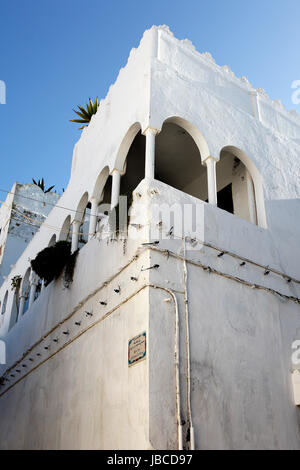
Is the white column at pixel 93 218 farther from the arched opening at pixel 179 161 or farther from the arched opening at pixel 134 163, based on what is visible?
the arched opening at pixel 179 161

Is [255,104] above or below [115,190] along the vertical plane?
above

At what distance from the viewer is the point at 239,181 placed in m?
9.77

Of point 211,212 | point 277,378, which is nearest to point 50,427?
point 277,378

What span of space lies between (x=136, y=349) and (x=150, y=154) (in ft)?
11.3

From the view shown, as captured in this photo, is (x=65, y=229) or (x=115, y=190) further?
(x=65, y=229)

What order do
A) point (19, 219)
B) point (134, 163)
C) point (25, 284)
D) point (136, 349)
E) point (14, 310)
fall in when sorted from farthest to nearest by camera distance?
point (19, 219) → point (14, 310) → point (25, 284) → point (134, 163) → point (136, 349)

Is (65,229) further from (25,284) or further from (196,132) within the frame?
(196,132)

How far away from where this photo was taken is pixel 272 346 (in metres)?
6.94

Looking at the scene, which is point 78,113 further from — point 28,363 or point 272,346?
point 272,346

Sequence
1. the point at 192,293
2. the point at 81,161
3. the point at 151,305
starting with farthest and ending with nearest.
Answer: the point at 81,161, the point at 192,293, the point at 151,305

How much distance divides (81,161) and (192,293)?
690 centimetres

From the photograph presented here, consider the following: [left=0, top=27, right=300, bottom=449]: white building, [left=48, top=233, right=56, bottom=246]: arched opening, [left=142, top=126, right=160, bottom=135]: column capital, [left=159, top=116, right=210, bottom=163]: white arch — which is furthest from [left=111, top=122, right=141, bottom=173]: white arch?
[left=48, top=233, right=56, bottom=246]: arched opening

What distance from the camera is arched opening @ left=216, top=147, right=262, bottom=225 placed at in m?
8.93

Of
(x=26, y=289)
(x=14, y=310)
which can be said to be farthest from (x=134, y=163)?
(x=14, y=310)
